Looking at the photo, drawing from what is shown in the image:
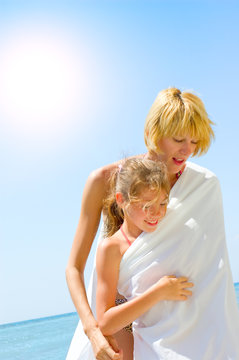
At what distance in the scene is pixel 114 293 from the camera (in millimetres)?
2305

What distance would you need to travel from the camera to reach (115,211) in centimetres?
264

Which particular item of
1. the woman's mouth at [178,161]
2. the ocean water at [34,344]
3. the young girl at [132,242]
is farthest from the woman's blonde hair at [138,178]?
the ocean water at [34,344]

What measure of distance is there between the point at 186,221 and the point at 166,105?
1.72 ft

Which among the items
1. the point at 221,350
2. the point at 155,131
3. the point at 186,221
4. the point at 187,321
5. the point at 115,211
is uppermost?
the point at 155,131

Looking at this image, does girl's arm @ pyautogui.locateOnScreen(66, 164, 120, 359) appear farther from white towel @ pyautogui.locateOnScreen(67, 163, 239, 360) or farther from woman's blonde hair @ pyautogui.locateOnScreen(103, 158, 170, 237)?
white towel @ pyautogui.locateOnScreen(67, 163, 239, 360)

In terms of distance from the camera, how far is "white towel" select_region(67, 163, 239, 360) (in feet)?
7.39

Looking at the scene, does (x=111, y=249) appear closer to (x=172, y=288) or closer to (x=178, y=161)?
(x=172, y=288)

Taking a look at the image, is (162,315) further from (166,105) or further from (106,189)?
(166,105)

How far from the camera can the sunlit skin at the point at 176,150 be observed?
2.47 metres

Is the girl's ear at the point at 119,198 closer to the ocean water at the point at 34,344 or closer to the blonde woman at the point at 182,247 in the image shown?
the blonde woman at the point at 182,247

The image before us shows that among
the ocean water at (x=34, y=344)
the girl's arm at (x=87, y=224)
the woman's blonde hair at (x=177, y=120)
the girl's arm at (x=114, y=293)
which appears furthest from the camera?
the ocean water at (x=34, y=344)

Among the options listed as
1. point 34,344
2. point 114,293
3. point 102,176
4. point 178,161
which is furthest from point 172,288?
point 34,344

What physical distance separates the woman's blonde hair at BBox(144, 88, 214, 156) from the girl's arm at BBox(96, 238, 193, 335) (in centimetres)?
52

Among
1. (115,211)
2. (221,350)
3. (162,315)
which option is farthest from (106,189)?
(221,350)
